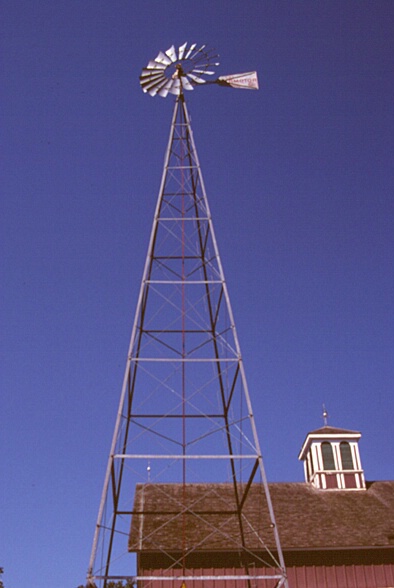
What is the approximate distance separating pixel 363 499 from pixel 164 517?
9029 millimetres

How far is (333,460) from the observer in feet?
98.2

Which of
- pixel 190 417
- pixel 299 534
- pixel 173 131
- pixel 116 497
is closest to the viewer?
pixel 116 497

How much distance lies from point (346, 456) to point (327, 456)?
922mm

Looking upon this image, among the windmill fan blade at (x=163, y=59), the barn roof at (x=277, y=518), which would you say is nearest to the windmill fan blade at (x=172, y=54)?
the windmill fan blade at (x=163, y=59)

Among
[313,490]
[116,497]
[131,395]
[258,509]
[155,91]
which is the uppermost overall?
[155,91]

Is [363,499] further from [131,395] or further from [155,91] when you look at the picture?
[155,91]

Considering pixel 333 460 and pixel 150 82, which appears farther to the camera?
pixel 333 460

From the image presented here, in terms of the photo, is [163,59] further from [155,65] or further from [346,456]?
[346,456]

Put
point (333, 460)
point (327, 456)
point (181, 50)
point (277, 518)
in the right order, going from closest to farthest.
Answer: point (181, 50)
point (277, 518)
point (333, 460)
point (327, 456)

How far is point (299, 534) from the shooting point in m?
23.3

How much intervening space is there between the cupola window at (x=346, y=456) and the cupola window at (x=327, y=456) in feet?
1.69

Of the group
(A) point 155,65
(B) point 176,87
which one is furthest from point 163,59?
(B) point 176,87

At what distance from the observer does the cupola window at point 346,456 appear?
2970 centimetres

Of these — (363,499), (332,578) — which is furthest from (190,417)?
(363,499)
